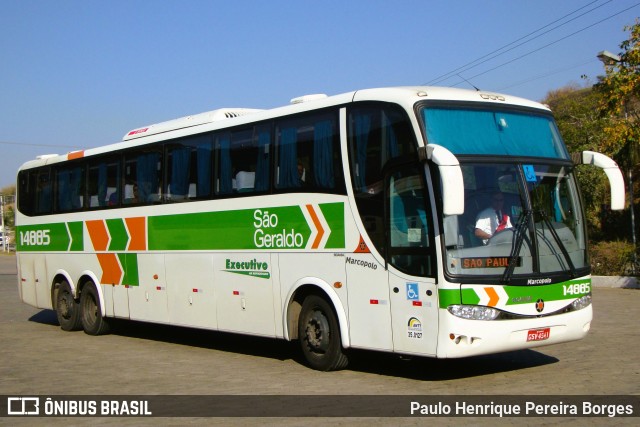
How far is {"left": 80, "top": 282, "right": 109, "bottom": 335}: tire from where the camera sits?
55.6ft

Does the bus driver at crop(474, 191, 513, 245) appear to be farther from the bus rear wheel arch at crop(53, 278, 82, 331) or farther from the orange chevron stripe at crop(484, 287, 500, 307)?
the bus rear wheel arch at crop(53, 278, 82, 331)

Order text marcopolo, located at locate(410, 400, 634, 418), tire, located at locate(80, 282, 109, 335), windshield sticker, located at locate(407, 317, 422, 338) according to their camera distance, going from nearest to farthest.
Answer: text marcopolo, located at locate(410, 400, 634, 418)
windshield sticker, located at locate(407, 317, 422, 338)
tire, located at locate(80, 282, 109, 335)

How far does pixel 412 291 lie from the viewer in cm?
978

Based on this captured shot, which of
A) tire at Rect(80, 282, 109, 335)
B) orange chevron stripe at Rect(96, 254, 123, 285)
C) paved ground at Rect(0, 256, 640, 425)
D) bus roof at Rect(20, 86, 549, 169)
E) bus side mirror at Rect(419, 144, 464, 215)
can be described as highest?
bus roof at Rect(20, 86, 549, 169)

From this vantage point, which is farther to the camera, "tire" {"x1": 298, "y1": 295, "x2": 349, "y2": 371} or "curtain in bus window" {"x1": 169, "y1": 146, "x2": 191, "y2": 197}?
"curtain in bus window" {"x1": 169, "y1": 146, "x2": 191, "y2": 197}

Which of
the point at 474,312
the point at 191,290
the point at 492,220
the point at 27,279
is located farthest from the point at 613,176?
the point at 27,279

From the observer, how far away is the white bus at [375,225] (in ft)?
31.1

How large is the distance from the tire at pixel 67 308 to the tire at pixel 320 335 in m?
7.75

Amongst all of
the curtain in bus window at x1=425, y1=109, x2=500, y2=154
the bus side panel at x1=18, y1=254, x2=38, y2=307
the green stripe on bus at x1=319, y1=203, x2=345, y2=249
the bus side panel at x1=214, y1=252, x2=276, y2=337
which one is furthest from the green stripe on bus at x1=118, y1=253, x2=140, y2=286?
the curtain in bus window at x1=425, y1=109, x2=500, y2=154

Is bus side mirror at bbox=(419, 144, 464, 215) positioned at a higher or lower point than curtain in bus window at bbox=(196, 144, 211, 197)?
lower

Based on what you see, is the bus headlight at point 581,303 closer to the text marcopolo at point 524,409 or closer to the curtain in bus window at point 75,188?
the text marcopolo at point 524,409

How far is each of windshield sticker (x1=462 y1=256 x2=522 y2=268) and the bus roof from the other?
1.95m

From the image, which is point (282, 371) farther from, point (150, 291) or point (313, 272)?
point (150, 291)

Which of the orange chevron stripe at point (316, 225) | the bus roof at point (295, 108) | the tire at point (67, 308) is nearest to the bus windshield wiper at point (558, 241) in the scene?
the bus roof at point (295, 108)
